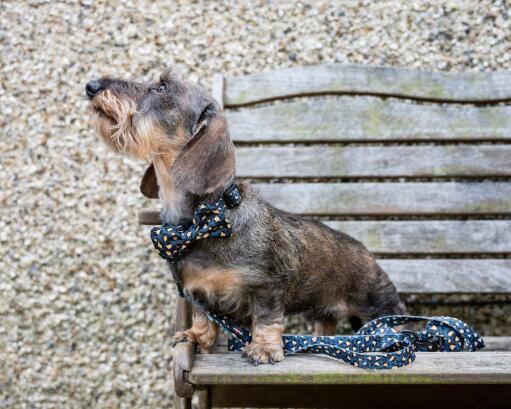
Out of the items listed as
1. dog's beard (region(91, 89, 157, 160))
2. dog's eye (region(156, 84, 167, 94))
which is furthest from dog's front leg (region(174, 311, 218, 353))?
dog's eye (region(156, 84, 167, 94))

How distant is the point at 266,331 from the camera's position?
2.21m

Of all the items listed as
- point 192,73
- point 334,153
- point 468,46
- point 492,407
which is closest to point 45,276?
point 192,73

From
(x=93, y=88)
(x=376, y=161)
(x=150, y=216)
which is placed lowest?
(x=150, y=216)

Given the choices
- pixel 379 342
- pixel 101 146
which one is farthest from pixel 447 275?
pixel 101 146

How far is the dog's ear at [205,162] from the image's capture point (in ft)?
6.92

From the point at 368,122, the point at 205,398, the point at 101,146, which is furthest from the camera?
the point at 101,146

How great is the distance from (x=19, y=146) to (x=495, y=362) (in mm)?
3130

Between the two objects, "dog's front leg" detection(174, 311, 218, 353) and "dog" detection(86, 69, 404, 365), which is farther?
"dog's front leg" detection(174, 311, 218, 353)

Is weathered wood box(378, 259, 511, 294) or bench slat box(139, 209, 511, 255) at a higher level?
bench slat box(139, 209, 511, 255)

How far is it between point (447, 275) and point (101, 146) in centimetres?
225

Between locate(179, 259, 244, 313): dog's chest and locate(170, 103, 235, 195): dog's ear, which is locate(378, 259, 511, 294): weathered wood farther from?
locate(170, 103, 235, 195): dog's ear

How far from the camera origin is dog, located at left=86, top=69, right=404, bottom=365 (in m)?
2.14

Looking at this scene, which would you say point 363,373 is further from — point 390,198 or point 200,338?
point 390,198

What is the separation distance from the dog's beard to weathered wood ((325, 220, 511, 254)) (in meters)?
1.45
